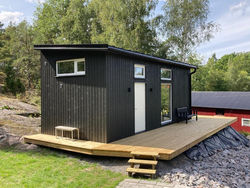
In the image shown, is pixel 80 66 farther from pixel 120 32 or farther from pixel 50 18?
pixel 50 18

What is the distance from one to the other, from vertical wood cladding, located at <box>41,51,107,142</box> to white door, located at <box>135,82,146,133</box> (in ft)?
4.58

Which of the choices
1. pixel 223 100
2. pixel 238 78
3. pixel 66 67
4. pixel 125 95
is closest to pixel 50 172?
pixel 125 95

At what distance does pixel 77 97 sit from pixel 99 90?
2.54 ft

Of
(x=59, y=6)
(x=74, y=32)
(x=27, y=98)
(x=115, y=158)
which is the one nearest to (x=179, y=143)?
(x=115, y=158)

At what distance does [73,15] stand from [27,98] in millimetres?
8608

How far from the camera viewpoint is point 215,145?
21.3 ft

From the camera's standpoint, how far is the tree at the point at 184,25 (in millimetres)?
14233

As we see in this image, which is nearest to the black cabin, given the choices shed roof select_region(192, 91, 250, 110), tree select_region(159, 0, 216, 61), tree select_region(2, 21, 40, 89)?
tree select_region(159, 0, 216, 61)

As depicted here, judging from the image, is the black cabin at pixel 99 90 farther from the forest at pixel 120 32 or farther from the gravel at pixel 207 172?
the forest at pixel 120 32

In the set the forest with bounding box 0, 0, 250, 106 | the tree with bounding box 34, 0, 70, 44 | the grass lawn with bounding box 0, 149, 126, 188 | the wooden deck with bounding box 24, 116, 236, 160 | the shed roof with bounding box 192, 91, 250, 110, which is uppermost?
the tree with bounding box 34, 0, 70, 44

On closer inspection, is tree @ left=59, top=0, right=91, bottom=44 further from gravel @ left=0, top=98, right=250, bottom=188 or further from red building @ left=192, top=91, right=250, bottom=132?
gravel @ left=0, top=98, right=250, bottom=188

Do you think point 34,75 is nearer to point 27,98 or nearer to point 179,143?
point 27,98

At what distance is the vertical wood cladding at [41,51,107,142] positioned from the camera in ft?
15.8

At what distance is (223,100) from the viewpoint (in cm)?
1622
